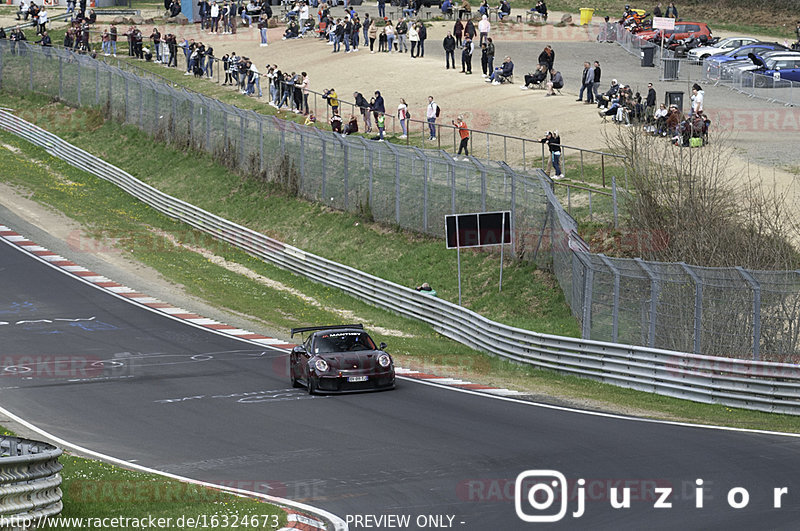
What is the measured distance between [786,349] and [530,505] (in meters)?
9.31

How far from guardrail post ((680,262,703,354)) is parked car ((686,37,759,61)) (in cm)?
3655

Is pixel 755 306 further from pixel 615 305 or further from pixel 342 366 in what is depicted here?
pixel 342 366

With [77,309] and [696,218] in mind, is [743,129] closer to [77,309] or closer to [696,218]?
[696,218]

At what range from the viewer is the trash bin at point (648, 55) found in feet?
185

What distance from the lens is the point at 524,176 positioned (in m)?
32.2

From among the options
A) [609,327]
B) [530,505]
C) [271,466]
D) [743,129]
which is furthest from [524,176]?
[530,505]

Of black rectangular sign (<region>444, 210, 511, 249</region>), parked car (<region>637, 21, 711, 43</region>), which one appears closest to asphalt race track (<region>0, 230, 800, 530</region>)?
black rectangular sign (<region>444, 210, 511, 249</region>)

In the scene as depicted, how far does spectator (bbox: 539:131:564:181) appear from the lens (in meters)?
37.1

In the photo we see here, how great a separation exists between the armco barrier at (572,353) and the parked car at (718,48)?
88.6 feet

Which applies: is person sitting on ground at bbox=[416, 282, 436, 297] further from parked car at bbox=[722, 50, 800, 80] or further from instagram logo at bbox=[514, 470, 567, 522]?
parked car at bbox=[722, 50, 800, 80]

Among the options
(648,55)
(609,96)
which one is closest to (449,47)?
(648,55)

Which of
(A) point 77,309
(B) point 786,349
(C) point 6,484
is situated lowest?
(A) point 77,309

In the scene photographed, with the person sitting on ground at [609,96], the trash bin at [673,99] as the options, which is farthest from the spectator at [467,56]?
the trash bin at [673,99]

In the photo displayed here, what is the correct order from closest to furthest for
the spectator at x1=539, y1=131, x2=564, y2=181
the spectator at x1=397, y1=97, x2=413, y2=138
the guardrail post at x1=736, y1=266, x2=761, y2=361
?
the guardrail post at x1=736, y1=266, x2=761, y2=361 → the spectator at x1=539, y1=131, x2=564, y2=181 → the spectator at x1=397, y1=97, x2=413, y2=138
